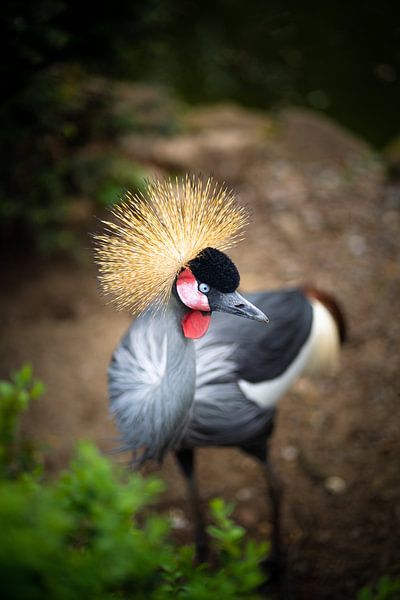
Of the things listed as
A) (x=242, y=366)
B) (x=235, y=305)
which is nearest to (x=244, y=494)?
(x=242, y=366)

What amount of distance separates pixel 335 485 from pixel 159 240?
133cm

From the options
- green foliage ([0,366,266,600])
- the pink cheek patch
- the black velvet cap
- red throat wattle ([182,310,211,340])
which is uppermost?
the black velvet cap

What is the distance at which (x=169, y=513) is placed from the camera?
2.19m

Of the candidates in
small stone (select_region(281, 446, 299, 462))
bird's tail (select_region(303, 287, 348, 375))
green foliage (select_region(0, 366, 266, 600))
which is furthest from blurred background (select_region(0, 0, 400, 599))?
green foliage (select_region(0, 366, 266, 600))

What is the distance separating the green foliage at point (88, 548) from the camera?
0.65m

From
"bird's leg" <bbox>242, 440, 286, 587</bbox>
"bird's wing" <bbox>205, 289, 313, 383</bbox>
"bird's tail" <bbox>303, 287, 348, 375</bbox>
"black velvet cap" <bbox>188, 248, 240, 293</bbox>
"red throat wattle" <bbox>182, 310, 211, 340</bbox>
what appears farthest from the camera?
"bird's tail" <bbox>303, 287, 348, 375</bbox>

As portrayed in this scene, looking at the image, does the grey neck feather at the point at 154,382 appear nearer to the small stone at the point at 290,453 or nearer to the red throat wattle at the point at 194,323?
the red throat wattle at the point at 194,323

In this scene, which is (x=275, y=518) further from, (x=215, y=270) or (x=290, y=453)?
(x=215, y=270)

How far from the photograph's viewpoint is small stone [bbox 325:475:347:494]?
217cm

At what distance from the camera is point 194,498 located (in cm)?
198

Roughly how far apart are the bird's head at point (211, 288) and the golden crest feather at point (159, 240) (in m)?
0.04

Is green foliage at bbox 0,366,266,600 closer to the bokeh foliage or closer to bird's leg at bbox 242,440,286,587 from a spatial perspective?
bird's leg at bbox 242,440,286,587

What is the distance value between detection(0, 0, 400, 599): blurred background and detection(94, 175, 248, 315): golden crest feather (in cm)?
105

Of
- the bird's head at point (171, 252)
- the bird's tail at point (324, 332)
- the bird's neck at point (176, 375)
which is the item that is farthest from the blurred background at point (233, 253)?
the bird's head at point (171, 252)
